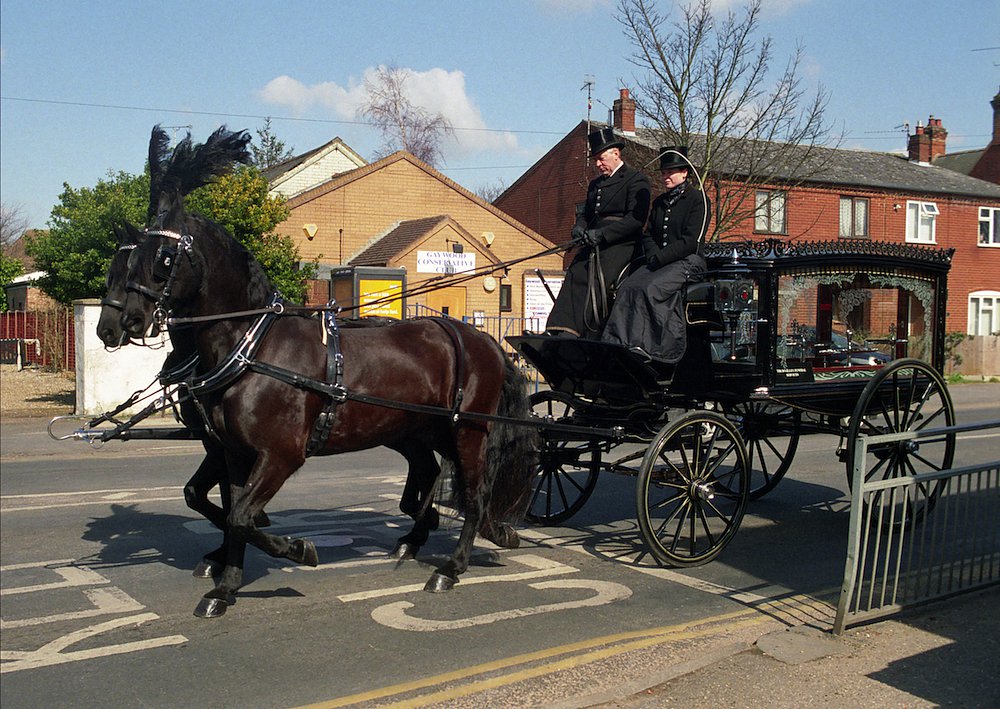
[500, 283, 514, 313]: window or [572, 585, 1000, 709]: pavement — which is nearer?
[572, 585, 1000, 709]: pavement

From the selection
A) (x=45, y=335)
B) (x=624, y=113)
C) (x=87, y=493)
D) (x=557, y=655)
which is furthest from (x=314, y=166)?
(x=557, y=655)

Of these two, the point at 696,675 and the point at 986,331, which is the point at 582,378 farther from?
the point at 986,331

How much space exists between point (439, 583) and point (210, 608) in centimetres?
151

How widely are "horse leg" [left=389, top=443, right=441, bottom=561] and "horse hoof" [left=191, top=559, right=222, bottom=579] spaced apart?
4.54 ft

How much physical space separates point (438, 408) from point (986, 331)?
36.6 meters

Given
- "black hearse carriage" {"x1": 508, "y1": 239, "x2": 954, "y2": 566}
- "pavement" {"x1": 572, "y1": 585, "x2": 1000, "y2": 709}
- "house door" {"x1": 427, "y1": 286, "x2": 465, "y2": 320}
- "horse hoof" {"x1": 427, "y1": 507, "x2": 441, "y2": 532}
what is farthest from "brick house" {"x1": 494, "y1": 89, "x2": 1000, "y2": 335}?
"pavement" {"x1": 572, "y1": 585, "x2": 1000, "y2": 709}

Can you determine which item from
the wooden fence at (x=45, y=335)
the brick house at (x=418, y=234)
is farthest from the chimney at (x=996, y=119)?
the wooden fence at (x=45, y=335)

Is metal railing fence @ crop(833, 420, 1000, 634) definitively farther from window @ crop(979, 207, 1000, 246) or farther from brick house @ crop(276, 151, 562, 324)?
window @ crop(979, 207, 1000, 246)

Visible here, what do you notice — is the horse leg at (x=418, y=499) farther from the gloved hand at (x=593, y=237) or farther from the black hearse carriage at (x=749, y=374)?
the gloved hand at (x=593, y=237)

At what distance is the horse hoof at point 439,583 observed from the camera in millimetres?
6531

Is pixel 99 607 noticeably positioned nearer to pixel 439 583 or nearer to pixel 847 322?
pixel 439 583

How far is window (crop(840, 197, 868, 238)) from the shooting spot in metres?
34.5

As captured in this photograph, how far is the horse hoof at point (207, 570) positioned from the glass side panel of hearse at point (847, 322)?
4.54 meters

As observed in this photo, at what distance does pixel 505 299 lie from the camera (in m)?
33.9
